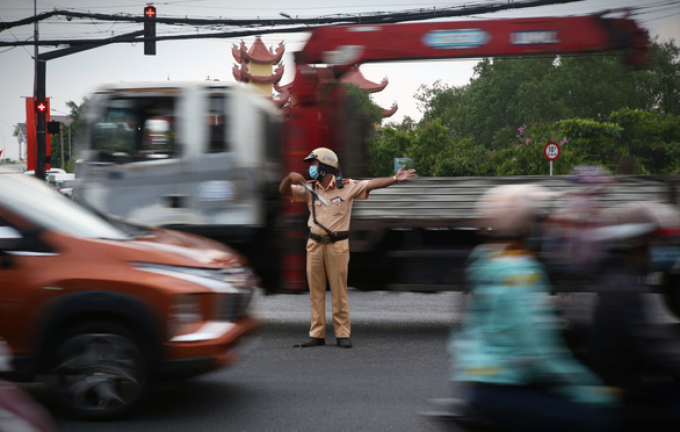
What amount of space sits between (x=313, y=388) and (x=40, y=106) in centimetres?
1980

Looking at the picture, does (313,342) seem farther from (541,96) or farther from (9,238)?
(541,96)

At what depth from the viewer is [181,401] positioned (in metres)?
5.43

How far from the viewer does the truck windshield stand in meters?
8.34

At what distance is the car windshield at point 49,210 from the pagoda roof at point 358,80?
146 inches

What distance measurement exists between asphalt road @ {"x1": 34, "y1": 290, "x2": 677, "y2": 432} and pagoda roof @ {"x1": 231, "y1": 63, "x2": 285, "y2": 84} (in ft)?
191

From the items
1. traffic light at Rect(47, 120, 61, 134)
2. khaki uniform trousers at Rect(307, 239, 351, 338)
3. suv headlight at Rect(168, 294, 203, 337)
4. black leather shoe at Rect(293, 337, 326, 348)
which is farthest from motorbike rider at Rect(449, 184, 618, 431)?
traffic light at Rect(47, 120, 61, 134)

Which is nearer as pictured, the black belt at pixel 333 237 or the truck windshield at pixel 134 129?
the black belt at pixel 333 237

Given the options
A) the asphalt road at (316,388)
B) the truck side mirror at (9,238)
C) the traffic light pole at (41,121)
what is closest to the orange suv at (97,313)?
the truck side mirror at (9,238)

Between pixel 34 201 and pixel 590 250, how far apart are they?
352cm

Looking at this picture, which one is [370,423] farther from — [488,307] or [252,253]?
[252,253]

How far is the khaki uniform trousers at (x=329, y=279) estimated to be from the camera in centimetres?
735

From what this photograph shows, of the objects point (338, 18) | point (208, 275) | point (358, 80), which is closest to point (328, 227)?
point (358, 80)

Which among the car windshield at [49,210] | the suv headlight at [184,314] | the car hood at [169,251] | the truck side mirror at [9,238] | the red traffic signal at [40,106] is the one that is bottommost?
the suv headlight at [184,314]

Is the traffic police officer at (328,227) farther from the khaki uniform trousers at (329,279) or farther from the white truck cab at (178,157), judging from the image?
the white truck cab at (178,157)
